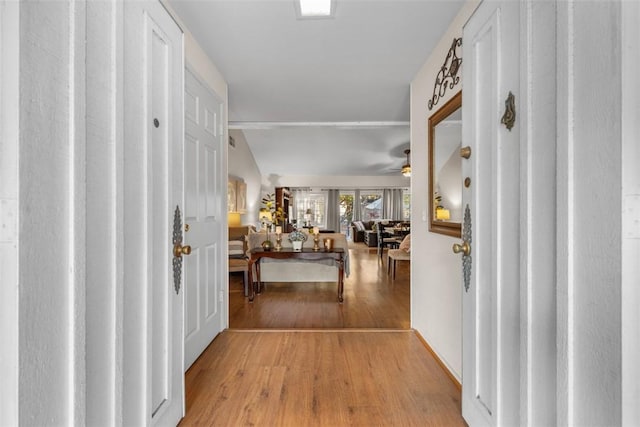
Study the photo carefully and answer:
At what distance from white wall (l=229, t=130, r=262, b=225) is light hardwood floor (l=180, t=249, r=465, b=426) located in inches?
147

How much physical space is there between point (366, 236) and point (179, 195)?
8.90 meters

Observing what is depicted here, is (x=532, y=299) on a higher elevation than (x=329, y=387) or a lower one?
higher

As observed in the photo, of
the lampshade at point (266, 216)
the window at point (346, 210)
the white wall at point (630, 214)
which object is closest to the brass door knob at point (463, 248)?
the white wall at point (630, 214)

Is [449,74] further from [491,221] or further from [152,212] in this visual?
[152,212]

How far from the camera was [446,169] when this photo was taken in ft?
7.06

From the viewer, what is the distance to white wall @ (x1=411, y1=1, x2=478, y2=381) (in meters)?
1.95

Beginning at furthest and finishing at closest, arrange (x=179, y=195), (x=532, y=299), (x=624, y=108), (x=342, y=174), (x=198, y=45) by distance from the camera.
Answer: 1. (x=342, y=174)
2. (x=198, y=45)
3. (x=179, y=195)
4. (x=532, y=299)
5. (x=624, y=108)

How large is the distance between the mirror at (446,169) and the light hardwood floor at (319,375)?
97cm

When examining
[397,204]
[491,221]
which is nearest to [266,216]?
A: [397,204]

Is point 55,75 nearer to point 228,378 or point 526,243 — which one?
point 526,243

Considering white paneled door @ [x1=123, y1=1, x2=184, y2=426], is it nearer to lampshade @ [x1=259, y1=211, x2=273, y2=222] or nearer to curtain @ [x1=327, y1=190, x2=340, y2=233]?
lampshade @ [x1=259, y1=211, x2=273, y2=222]

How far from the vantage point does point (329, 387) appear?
73.0 inches

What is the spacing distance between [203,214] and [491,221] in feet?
6.43

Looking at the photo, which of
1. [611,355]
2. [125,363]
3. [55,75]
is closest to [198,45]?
[55,75]
